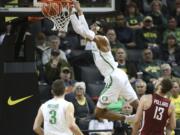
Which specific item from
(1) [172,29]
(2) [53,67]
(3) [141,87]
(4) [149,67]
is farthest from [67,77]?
(1) [172,29]

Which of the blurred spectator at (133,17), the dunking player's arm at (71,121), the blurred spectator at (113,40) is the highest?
the blurred spectator at (133,17)

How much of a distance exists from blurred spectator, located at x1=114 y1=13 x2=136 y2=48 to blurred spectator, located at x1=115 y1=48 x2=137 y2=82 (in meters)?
0.99

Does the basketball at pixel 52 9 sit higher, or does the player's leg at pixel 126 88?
the basketball at pixel 52 9

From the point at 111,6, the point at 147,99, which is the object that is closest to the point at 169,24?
the point at 111,6

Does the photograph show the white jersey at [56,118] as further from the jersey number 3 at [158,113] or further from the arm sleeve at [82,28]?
the arm sleeve at [82,28]

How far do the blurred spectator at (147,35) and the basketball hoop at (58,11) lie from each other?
17.1ft

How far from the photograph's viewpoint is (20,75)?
11664 mm

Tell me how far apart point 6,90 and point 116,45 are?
13.6 feet

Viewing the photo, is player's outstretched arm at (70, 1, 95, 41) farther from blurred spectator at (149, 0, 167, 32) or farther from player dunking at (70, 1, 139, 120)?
blurred spectator at (149, 0, 167, 32)

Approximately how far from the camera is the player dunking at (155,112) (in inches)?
369

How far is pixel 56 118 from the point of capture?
31.0 ft

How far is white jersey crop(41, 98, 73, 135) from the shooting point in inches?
371

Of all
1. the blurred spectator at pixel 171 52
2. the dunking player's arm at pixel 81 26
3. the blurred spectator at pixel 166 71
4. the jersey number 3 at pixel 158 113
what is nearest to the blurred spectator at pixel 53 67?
the blurred spectator at pixel 166 71

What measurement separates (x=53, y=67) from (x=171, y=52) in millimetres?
3107
